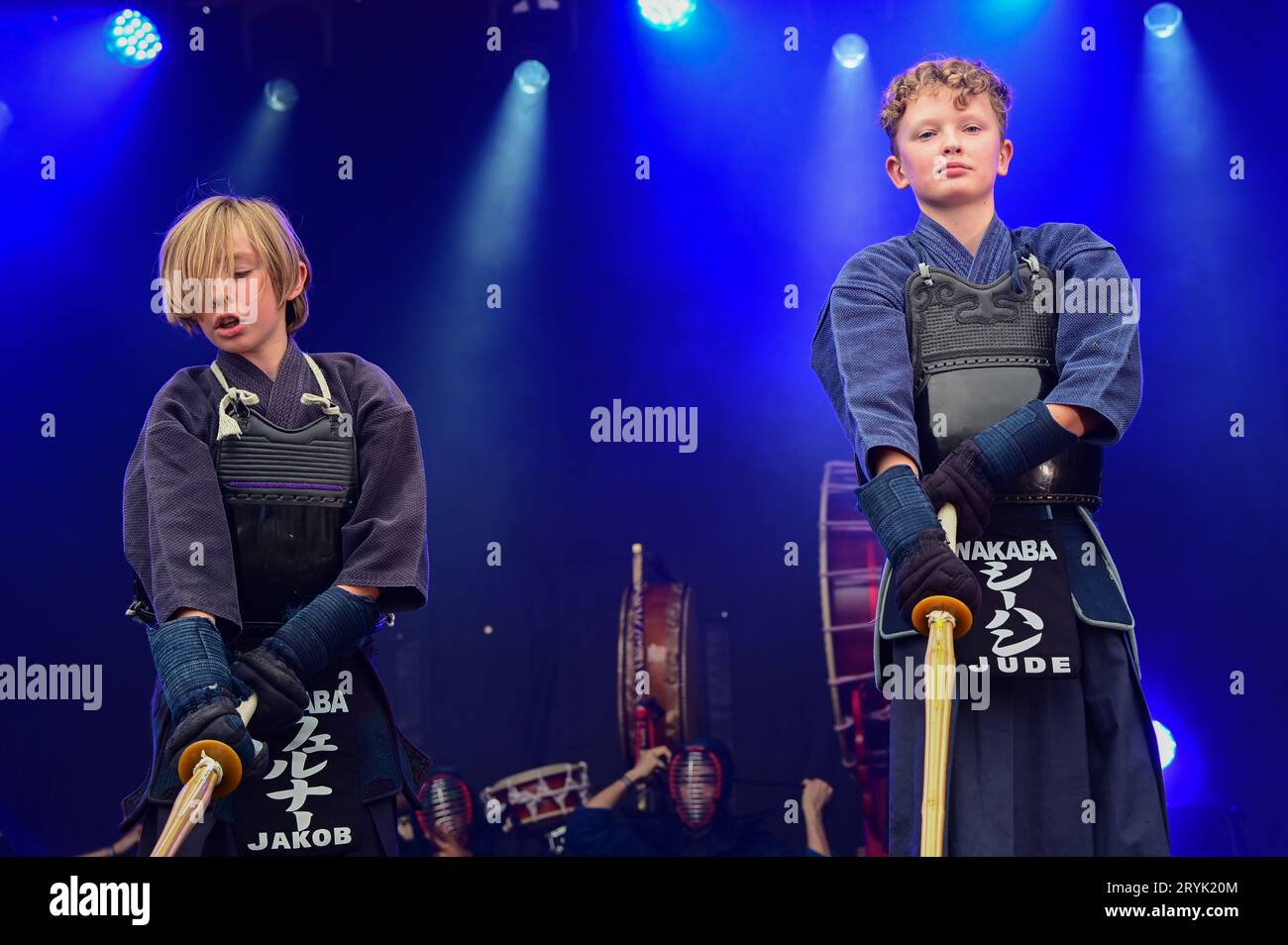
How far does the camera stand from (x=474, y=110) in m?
5.86

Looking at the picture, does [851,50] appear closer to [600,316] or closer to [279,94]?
[600,316]

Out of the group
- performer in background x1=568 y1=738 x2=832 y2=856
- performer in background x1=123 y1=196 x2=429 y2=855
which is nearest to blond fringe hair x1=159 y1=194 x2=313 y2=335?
performer in background x1=123 y1=196 x2=429 y2=855

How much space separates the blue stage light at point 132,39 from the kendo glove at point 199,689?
11.1 feet

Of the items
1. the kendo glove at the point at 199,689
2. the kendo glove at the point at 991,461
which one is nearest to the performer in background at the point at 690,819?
the kendo glove at the point at 199,689

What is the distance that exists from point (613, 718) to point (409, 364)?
1.66 m

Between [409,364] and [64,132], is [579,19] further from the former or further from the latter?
[64,132]

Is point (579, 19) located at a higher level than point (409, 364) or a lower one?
higher

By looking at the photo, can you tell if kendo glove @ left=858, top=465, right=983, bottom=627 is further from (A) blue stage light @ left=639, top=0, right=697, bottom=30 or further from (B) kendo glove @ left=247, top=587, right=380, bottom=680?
(A) blue stage light @ left=639, top=0, right=697, bottom=30

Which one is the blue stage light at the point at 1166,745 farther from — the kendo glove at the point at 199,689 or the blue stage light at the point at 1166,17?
the kendo glove at the point at 199,689

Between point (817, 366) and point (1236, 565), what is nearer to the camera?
point (817, 366)

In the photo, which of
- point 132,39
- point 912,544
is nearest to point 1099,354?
point 912,544

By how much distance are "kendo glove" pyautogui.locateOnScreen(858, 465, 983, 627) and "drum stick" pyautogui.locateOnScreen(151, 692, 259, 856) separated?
4.50 ft
